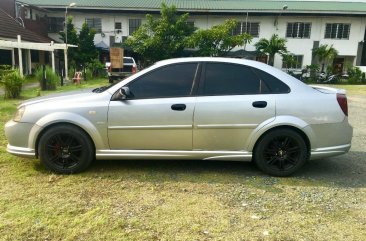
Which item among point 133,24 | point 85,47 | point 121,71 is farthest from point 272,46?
point 85,47

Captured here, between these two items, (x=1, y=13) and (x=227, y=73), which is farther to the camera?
(x=1, y=13)

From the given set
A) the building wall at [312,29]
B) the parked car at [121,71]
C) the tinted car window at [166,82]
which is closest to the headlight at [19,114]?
the tinted car window at [166,82]

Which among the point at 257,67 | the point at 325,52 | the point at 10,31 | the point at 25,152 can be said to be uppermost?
the point at 10,31

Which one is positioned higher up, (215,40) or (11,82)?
(215,40)

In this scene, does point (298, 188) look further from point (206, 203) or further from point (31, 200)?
point (31, 200)

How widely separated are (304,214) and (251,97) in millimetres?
1630

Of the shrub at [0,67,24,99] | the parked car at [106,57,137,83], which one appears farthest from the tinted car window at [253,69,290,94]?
the parked car at [106,57,137,83]

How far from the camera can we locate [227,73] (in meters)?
4.52

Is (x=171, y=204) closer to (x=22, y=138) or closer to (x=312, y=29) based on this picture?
(x=22, y=138)

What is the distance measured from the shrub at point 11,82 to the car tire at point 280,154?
9.94 meters

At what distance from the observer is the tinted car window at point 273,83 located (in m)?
4.44

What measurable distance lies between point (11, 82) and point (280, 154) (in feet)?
33.4

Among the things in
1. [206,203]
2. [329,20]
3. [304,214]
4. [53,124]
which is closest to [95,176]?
[53,124]

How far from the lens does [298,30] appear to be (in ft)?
102
